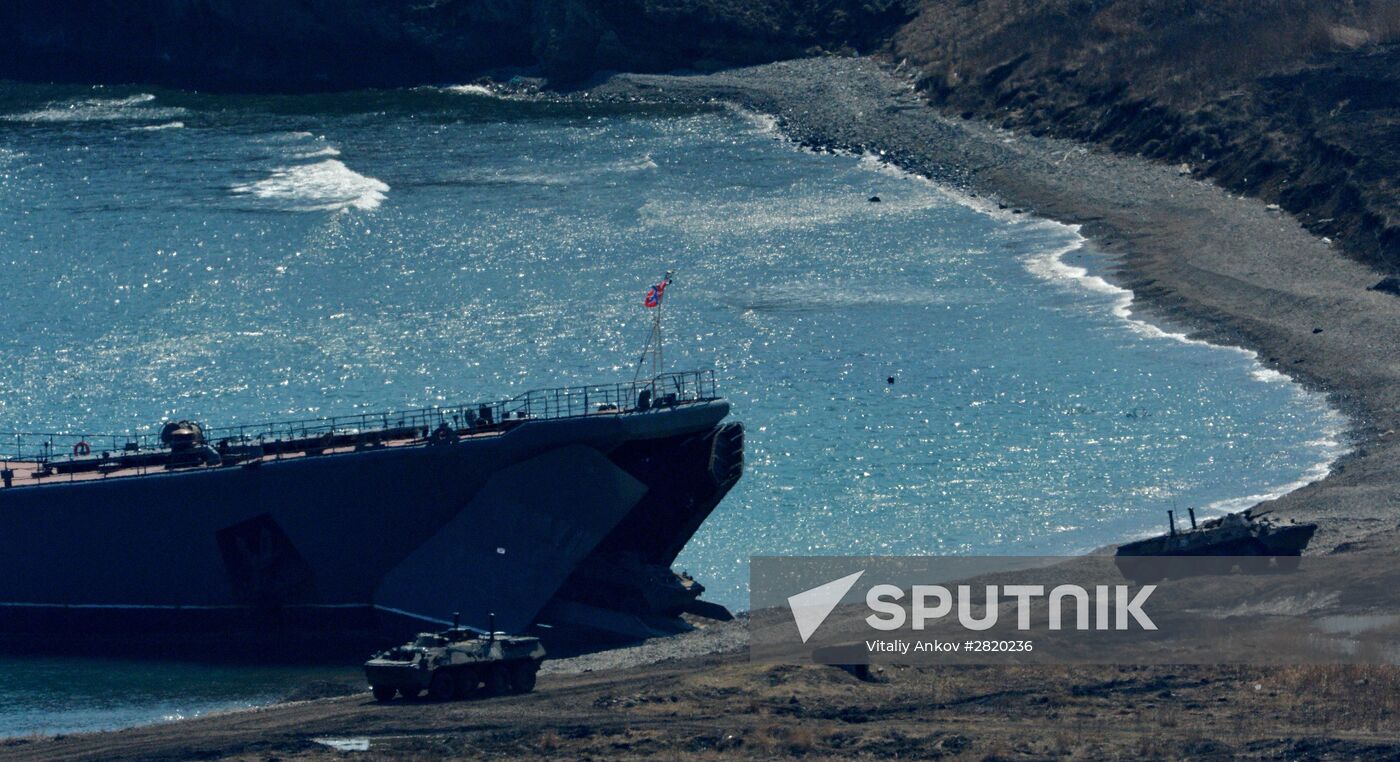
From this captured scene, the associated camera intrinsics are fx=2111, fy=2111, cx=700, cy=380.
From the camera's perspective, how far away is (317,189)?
99375 mm

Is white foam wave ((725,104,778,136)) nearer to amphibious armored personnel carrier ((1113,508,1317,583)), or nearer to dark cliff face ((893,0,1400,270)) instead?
dark cliff face ((893,0,1400,270))

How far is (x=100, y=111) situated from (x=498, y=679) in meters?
92.0

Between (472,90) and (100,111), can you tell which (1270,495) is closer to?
(472,90)

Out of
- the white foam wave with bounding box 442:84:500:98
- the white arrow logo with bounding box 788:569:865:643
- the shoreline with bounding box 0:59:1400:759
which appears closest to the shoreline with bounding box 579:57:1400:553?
the shoreline with bounding box 0:59:1400:759

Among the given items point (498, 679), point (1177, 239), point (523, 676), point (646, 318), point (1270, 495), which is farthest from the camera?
point (1177, 239)

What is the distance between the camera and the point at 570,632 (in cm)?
4475

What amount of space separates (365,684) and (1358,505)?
23690mm

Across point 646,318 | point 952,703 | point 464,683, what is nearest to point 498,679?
point 464,683

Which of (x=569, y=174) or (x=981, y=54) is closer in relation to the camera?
(x=569, y=174)

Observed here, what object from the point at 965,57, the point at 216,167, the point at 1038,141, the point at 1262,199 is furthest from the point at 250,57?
the point at 1262,199

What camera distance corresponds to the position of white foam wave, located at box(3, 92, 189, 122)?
4692 inches

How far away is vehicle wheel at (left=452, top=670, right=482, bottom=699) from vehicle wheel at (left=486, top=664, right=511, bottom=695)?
262 mm

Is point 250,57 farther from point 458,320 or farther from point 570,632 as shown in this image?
point 570,632

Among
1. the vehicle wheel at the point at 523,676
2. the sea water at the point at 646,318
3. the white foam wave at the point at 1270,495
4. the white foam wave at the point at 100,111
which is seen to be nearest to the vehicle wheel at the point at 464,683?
the vehicle wheel at the point at 523,676
